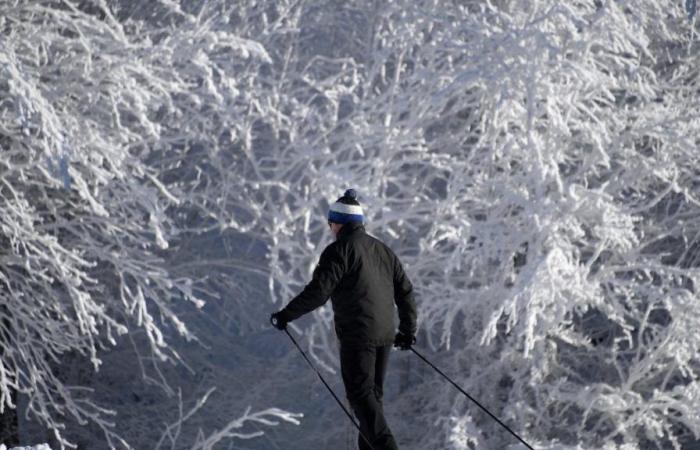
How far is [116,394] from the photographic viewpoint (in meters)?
14.2

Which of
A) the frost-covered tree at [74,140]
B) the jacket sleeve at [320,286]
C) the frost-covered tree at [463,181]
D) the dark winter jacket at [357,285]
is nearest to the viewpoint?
the jacket sleeve at [320,286]

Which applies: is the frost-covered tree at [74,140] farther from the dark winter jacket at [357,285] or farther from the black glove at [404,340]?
the dark winter jacket at [357,285]

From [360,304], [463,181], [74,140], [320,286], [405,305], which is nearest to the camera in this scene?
[320,286]

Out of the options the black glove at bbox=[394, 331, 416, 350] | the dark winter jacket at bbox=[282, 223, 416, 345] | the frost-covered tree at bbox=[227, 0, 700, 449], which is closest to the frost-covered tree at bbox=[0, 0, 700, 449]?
the frost-covered tree at bbox=[227, 0, 700, 449]

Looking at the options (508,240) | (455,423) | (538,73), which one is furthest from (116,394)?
(538,73)

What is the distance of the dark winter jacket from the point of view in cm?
530

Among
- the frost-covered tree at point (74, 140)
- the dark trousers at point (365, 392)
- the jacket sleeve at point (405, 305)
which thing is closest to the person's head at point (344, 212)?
the jacket sleeve at point (405, 305)

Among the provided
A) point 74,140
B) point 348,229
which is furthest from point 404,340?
point 74,140

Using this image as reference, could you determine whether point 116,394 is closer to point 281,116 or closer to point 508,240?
point 281,116

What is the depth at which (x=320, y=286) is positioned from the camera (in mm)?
5219

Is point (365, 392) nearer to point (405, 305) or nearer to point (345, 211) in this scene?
point (405, 305)

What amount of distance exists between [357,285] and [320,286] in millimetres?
265

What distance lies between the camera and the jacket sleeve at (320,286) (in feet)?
17.0

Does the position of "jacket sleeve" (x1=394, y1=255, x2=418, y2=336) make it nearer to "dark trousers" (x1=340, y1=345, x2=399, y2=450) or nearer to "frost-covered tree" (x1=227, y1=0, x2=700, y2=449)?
"dark trousers" (x1=340, y1=345, x2=399, y2=450)
